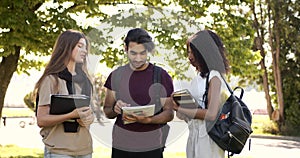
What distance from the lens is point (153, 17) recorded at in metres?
7.75

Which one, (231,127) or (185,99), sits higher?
(185,99)

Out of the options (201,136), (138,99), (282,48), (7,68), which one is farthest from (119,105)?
(282,48)

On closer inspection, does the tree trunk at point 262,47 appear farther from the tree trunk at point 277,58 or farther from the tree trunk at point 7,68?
the tree trunk at point 7,68

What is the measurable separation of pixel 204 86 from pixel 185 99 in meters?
0.21

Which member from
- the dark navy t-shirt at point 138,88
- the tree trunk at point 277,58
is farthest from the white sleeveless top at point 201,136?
the tree trunk at point 277,58

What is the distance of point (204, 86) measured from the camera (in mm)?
3496

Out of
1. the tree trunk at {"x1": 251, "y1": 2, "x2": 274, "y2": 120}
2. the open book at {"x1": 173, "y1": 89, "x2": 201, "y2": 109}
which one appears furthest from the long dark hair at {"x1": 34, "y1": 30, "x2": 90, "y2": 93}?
the tree trunk at {"x1": 251, "y1": 2, "x2": 274, "y2": 120}

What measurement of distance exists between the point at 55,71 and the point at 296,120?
20.5 m

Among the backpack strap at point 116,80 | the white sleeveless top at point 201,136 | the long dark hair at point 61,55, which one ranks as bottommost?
the white sleeveless top at point 201,136

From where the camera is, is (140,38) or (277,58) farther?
(277,58)

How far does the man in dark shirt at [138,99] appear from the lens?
3447 mm

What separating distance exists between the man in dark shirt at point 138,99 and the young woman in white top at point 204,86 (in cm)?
15

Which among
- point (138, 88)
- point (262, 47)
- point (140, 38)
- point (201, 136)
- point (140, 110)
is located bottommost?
point (201, 136)

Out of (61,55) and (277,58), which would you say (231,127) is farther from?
(277,58)
